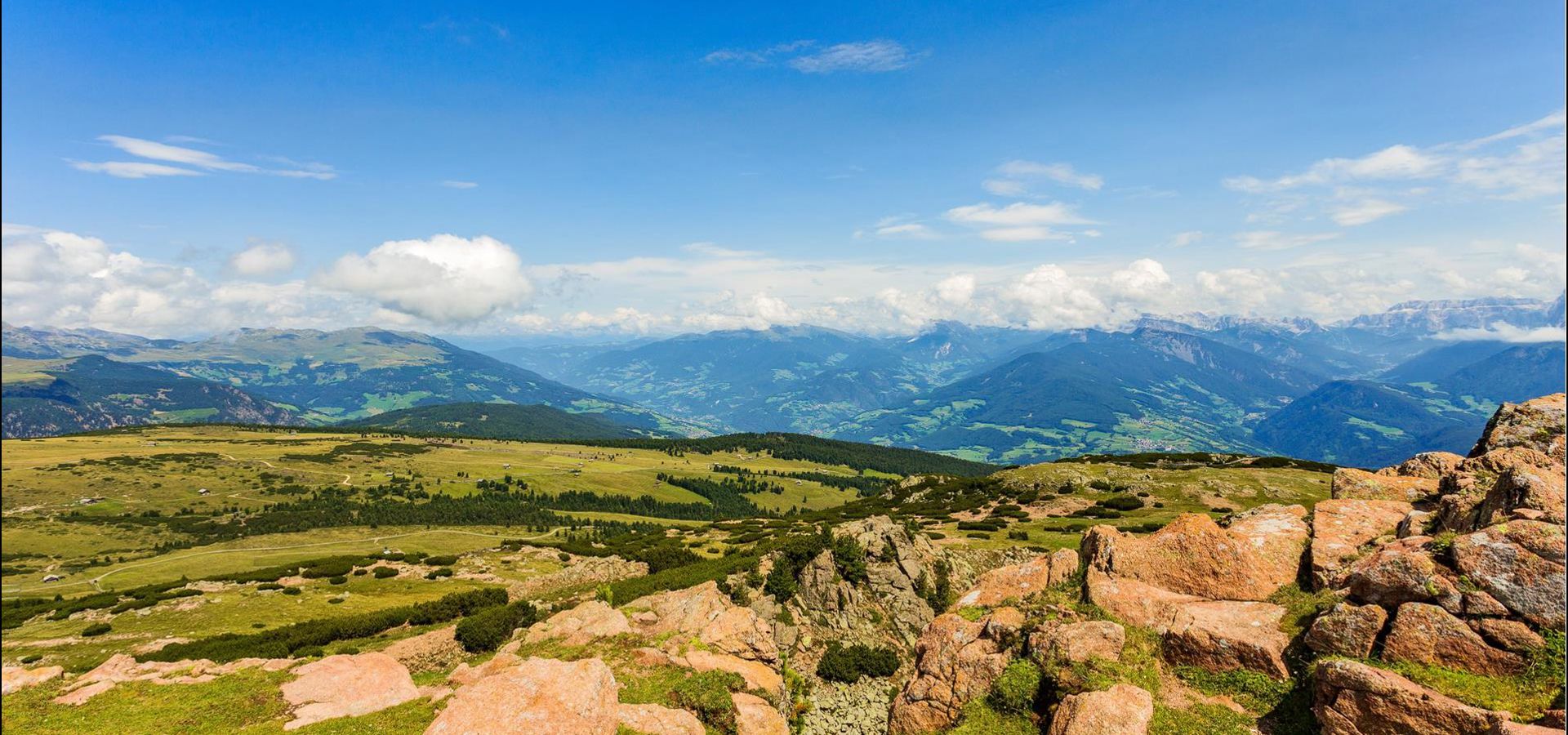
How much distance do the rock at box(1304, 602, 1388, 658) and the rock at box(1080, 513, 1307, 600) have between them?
4.71m

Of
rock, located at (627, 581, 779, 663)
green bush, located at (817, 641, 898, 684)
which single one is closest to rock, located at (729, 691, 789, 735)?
rock, located at (627, 581, 779, 663)

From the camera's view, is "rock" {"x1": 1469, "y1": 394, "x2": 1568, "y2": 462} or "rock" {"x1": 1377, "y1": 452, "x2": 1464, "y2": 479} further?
"rock" {"x1": 1377, "y1": 452, "x2": 1464, "y2": 479}

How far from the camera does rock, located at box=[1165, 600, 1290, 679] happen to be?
17.6 meters

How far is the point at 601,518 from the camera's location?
197500 millimetres

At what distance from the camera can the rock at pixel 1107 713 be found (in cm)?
1686

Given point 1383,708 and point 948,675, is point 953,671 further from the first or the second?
point 1383,708

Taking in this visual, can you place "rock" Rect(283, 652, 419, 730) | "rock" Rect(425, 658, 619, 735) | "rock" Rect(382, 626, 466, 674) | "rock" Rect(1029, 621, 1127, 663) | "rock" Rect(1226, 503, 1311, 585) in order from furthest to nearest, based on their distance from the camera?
"rock" Rect(382, 626, 466, 674) → "rock" Rect(283, 652, 419, 730) → "rock" Rect(1226, 503, 1311, 585) → "rock" Rect(1029, 621, 1127, 663) → "rock" Rect(425, 658, 619, 735)

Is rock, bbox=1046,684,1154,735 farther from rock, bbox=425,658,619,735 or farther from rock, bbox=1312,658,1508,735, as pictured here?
rock, bbox=425,658,619,735

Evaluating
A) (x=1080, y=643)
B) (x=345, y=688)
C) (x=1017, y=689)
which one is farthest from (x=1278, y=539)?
(x=345, y=688)

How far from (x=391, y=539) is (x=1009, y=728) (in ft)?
516

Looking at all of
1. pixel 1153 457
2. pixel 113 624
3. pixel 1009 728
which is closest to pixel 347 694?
pixel 1009 728

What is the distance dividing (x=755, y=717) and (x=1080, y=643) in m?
14.7

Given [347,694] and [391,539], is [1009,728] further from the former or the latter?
[391,539]

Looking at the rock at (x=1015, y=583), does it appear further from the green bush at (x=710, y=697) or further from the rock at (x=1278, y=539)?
the green bush at (x=710, y=697)
